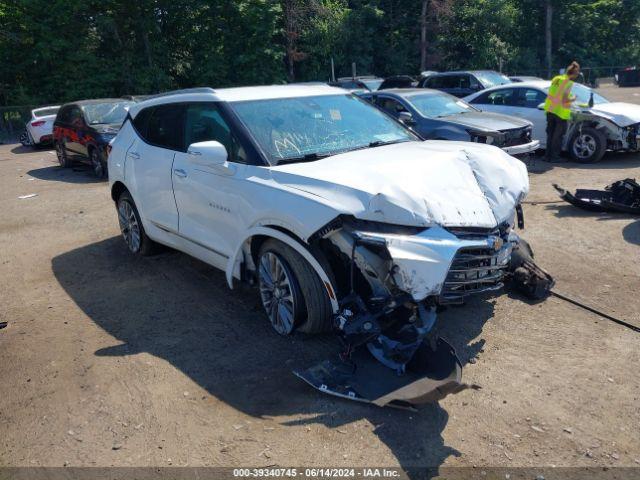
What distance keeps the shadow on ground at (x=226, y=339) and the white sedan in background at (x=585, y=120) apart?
720 cm

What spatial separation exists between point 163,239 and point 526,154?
6854 mm

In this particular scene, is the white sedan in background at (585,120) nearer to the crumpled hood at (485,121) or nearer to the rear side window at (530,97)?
the rear side window at (530,97)

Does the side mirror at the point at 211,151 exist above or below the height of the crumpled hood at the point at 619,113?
above

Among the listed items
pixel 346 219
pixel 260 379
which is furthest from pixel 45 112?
pixel 346 219

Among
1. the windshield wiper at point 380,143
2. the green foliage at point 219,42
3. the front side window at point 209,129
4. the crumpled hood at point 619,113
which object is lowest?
the crumpled hood at point 619,113

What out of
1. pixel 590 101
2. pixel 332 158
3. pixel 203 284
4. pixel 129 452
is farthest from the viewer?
pixel 590 101

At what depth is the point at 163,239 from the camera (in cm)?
575

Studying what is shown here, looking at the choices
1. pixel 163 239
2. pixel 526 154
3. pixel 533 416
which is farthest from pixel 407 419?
pixel 526 154

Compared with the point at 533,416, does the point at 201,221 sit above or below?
above

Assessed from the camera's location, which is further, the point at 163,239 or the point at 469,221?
the point at 163,239

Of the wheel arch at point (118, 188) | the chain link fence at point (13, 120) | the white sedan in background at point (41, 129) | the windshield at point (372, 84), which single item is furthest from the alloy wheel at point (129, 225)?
the chain link fence at point (13, 120)

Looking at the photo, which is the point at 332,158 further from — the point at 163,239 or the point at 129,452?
the point at 129,452

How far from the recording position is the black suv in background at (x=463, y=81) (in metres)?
15.9

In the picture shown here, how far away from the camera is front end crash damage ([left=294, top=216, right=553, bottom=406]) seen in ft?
11.2
